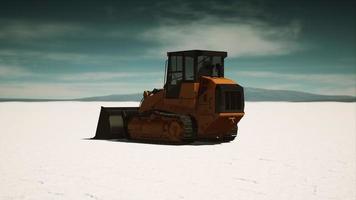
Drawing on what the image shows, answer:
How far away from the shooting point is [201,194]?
→ 31.7 feet

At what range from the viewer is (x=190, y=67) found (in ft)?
66.5

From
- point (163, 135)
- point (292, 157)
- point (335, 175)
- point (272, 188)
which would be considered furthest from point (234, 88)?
point (272, 188)

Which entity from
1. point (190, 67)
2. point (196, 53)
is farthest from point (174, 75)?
point (196, 53)

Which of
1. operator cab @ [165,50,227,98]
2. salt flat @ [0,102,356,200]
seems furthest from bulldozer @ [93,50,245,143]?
salt flat @ [0,102,356,200]

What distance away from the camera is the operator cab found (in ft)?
66.3

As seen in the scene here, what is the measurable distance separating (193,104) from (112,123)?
420 cm

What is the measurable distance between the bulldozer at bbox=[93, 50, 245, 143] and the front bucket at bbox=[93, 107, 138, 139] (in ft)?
2.64

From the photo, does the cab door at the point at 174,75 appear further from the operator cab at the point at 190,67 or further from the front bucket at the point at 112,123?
the front bucket at the point at 112,123

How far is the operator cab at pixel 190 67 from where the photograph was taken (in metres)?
20.2

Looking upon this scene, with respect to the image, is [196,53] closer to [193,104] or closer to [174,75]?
[174,75]

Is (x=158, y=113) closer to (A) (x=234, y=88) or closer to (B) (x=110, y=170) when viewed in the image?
(A) (x=234, y=88)

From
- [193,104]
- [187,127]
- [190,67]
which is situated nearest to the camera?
[187,127]

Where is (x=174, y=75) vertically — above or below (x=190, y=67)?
below

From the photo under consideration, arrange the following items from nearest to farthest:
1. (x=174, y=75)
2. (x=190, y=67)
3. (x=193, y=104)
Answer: (x=193, y=104) → (x=190, y=67) → (x=174, y=75)
